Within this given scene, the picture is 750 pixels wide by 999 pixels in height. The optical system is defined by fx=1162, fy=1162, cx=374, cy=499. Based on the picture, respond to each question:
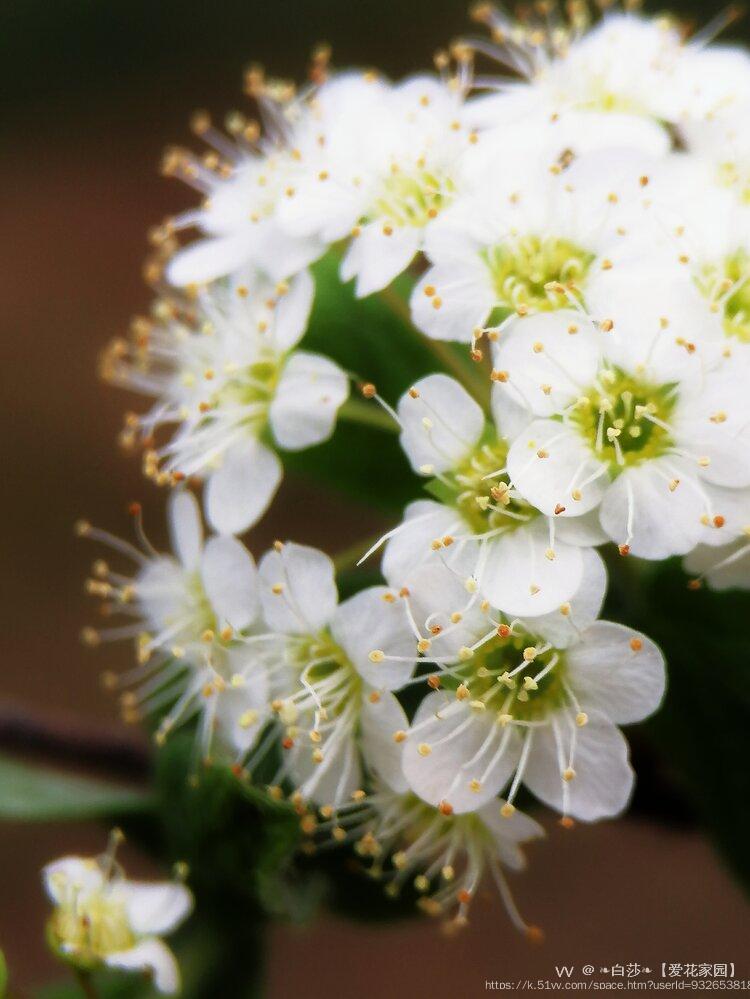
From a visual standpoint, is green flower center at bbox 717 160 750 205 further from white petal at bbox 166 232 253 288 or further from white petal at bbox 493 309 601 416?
white petal at bbox 166 232 253 288

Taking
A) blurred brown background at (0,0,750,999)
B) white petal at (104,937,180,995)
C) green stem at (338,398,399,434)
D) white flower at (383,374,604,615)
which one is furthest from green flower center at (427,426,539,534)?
blurred brown background at (0,0,750,999)

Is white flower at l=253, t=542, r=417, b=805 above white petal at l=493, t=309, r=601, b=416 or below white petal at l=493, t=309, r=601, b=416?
below

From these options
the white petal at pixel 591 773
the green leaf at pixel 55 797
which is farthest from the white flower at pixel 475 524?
the green leaf at pixel 55 797

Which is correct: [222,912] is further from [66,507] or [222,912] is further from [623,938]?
[66,507]

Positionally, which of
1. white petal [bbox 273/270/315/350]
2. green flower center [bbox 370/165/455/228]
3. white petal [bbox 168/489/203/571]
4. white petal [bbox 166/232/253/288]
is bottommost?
white petal [bbox 168/489/203/571]

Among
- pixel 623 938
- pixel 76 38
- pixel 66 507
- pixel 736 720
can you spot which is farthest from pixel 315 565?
pixel 76 38

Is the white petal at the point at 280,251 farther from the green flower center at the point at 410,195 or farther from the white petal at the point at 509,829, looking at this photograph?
the white petal at the point at 509,829
